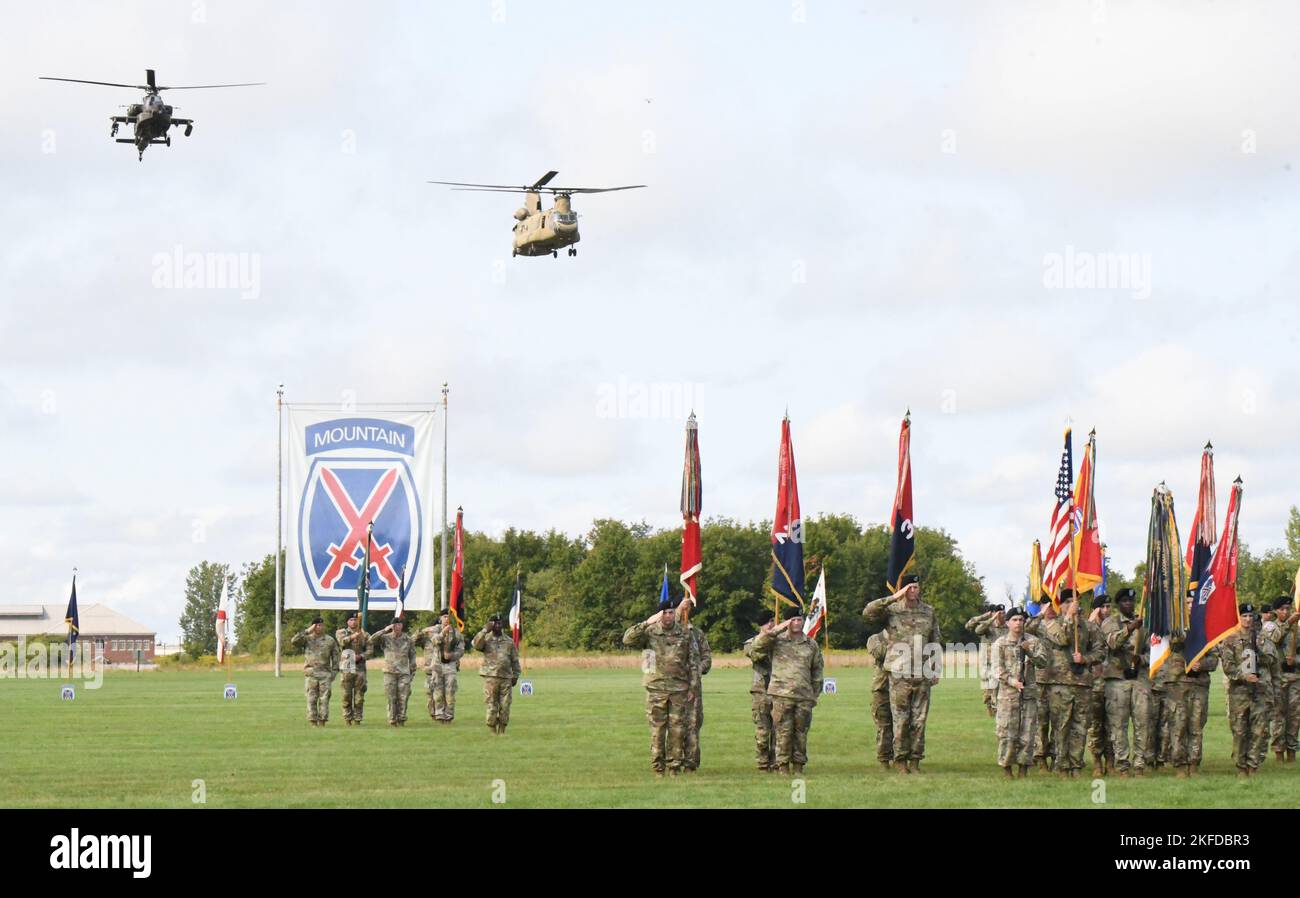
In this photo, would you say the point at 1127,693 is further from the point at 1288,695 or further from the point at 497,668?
the point at 497,668

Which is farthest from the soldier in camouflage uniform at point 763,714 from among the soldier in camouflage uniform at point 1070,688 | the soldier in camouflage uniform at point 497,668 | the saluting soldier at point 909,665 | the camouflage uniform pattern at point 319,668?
the camouflage uniform pattern at point 319,668

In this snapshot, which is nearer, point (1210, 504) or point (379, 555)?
point (1210, 504)

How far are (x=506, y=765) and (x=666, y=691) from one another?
3044 mm

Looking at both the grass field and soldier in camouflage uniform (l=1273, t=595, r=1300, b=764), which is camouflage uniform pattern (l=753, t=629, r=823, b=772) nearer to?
the grass field

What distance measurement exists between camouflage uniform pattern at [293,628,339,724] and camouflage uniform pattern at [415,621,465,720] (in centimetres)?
163

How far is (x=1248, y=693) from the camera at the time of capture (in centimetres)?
2294

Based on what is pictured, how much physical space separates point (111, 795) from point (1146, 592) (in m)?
13.1

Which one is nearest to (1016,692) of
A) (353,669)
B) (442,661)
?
(442,661)

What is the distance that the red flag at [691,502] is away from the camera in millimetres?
22812

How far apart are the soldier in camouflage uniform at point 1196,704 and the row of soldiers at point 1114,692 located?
1cm

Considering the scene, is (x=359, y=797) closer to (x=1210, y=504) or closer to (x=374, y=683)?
(x=1210, y=504)

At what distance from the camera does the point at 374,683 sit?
60.2 metres

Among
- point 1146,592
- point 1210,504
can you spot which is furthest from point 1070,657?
point 1210,504
